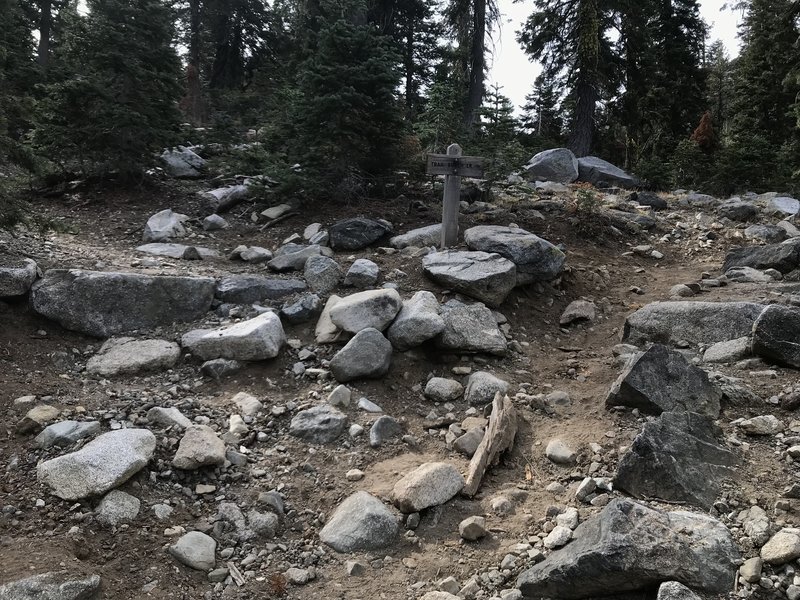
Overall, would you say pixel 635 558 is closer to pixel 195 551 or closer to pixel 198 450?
pixel 195 551

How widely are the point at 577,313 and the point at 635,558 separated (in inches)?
169

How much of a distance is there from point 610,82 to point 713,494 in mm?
18189

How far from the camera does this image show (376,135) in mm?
9953

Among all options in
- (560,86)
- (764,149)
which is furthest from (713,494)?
(560,86)

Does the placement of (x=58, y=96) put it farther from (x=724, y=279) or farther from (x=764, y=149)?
(x=764, y=149)

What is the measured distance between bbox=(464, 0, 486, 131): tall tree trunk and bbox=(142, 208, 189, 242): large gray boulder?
9.34 m

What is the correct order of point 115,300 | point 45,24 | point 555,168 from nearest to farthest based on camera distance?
1. point 115,300
2. point 555,168
3. point 45,24

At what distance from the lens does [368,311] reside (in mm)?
6195

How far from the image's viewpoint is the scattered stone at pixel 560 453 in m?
4.50

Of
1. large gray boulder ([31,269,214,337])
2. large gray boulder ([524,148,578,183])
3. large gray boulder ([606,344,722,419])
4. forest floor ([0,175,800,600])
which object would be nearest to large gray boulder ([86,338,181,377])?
forest floor ([0,175,800,600])

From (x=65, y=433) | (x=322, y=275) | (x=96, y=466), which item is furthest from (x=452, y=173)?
(x=96, y=466)

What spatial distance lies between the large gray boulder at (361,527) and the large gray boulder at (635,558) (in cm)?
96

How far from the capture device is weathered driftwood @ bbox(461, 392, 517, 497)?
440 cm

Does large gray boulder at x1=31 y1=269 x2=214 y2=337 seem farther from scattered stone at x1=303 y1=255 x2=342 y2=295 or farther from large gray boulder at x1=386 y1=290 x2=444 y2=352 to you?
large gray boulder at x1=386 y1=290 x2=444 y2=352
